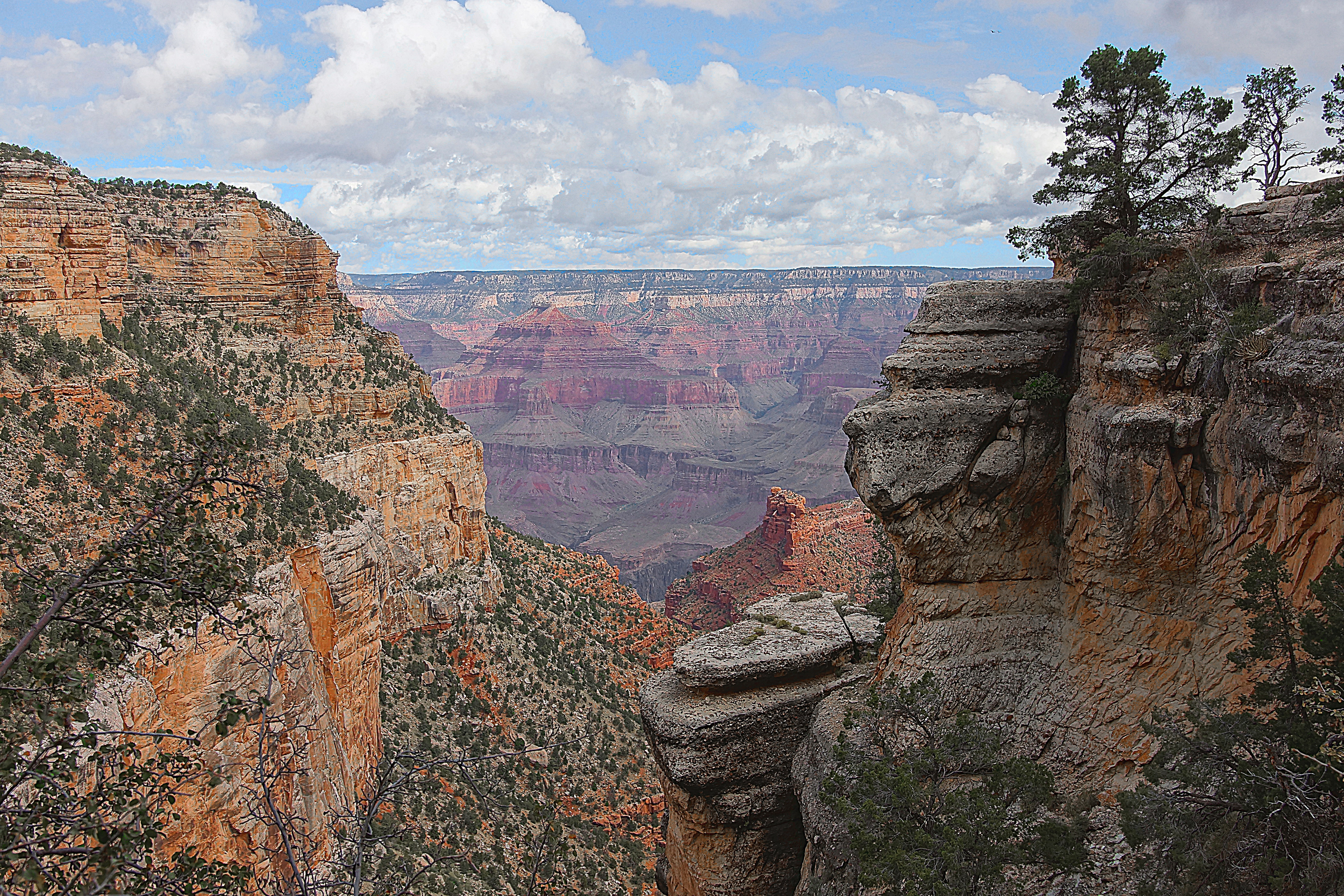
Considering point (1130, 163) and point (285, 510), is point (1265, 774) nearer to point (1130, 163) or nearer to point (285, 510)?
point (1130, 163)

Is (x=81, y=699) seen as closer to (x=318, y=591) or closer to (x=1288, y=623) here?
(x=1288, y=623)

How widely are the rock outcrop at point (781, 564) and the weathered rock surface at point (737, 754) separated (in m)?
41.7

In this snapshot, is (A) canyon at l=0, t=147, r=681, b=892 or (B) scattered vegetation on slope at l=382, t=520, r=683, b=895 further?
(B) scattered vegetation on slope at l=382, t=520, r=683, b=895

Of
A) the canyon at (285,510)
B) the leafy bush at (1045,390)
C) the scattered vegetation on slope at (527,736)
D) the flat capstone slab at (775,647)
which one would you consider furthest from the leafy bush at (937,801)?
the scattered vegetation on slope at (527,736)

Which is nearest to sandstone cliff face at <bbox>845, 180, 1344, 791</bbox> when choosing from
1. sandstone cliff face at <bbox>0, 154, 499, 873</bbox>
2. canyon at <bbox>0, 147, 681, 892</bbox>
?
canyon at <bbox>0, 147, 681, 892</bbox>

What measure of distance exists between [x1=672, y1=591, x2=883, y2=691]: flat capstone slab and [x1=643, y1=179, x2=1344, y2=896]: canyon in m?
0.18

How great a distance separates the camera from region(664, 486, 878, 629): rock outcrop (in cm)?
6462

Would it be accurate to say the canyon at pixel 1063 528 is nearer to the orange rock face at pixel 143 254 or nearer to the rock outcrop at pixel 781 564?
the orange rock face at pixel 143 254

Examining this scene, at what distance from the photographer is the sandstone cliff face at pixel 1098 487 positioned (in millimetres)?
12250

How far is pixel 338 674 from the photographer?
23500 mm

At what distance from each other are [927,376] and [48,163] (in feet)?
79.0

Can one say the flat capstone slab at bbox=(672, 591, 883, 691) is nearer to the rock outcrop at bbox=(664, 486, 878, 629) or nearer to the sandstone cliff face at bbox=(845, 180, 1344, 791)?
the sandstone cliff face at bbox=(845, 180, 1344, 791)

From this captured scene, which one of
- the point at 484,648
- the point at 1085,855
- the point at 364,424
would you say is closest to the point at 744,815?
the point at 1085,855

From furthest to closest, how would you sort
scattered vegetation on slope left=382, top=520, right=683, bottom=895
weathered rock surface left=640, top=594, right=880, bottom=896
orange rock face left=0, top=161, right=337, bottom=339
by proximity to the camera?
scattered vegetation on slope left=382, top=520, right=683, bottom=895
orange rock face left=0, top=161, right=337, bottom=339
weathered rock surface left=640, top=594, right=880, bottom=896
